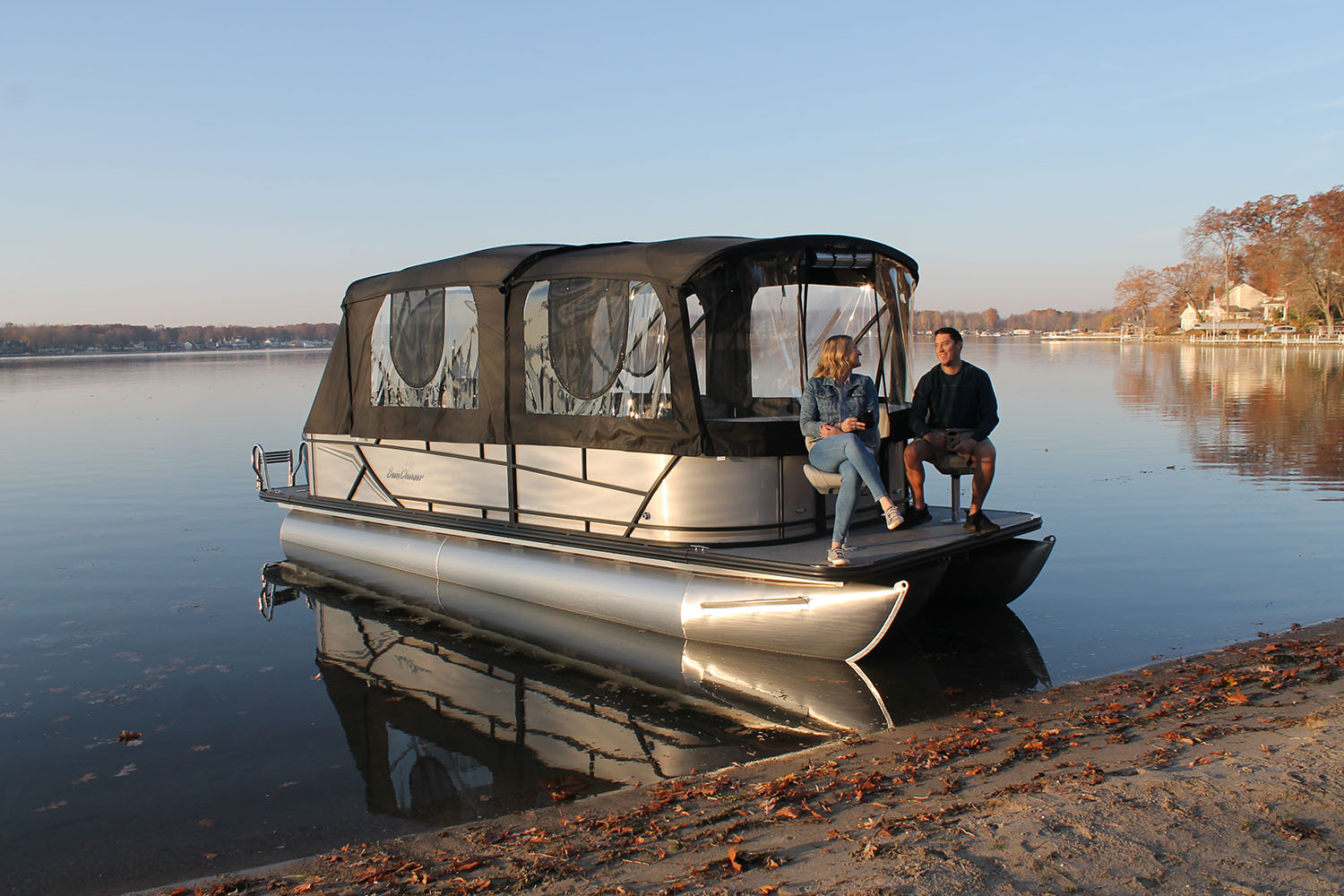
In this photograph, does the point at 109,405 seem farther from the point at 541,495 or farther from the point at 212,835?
the point at 212,835

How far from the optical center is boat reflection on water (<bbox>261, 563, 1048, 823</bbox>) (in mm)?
6395

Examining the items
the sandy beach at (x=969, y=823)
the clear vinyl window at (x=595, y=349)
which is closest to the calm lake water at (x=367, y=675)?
the sandy beach at (x=969, y=823)

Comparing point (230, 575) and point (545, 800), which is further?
point (230, 575)

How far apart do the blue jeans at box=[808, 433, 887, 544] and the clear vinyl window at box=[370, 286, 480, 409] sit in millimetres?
4000

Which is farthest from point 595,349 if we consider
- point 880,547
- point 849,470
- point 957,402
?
point 957,402

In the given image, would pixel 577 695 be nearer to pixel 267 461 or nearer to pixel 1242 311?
pixel 267 461

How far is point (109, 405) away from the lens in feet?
135

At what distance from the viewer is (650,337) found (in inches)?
336

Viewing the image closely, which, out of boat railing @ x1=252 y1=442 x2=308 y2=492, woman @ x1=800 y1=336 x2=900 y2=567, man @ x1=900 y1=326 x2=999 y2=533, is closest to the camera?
woman @ x1=800 y1=336 x2=900 y2=567

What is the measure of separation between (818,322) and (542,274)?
260 cm

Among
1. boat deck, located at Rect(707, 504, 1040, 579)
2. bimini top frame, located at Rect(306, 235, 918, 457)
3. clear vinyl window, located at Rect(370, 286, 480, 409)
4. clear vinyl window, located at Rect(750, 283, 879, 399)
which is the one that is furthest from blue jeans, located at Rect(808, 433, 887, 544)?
clear vinyl window, located at Rect(370, 286, 480, 409)

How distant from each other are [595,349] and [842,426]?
2.50 meters

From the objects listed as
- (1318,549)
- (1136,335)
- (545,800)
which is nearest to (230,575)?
(545,800)

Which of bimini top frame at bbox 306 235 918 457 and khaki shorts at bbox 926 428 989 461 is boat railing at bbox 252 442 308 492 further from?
khaki shorts at bbox 926 428 989 461
